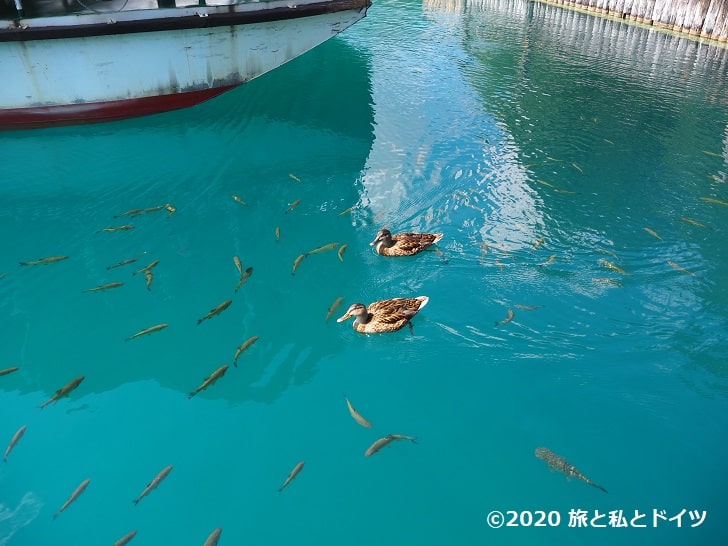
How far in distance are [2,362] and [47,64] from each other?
7027 millimetres

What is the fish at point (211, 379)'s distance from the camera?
18.7 feet

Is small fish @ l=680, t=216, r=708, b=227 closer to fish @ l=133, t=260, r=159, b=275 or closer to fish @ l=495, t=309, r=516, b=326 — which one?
fish @ l=495, t=309, r=516, b=326

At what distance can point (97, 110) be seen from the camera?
450 inches

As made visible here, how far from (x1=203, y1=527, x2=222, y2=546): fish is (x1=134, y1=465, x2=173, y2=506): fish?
2.48 feet

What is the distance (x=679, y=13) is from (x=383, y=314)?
21232 millimetres

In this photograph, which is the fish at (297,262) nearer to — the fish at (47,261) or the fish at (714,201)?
the fish at (47,261)

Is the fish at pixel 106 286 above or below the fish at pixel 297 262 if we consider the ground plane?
below

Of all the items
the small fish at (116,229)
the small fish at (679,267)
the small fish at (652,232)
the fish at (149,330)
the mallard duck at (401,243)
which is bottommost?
the fish at (149,330)

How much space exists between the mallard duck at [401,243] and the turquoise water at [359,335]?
20cm

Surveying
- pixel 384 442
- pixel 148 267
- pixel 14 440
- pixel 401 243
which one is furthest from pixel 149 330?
pixel 401 243

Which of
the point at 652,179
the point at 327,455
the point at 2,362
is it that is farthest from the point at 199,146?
the point at 652,179

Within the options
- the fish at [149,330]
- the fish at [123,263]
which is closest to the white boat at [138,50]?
the fish at [123,263]

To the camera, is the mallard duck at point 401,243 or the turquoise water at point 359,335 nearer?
the turquoise water at point 359,335

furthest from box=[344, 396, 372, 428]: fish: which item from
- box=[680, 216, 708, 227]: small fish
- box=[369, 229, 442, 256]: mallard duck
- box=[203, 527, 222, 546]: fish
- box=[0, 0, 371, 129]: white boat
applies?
box=[0, 0, 371, 129]: white boat
